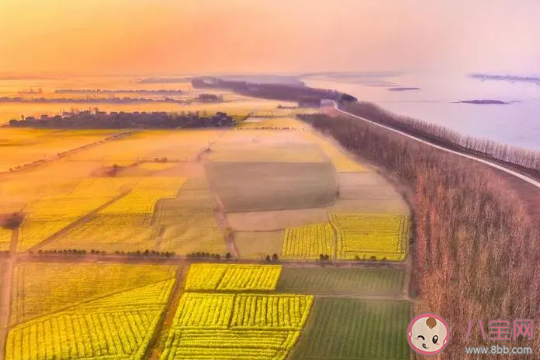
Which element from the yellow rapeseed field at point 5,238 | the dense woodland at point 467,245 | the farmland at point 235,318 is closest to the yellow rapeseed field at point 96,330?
the farmland at point 235,318

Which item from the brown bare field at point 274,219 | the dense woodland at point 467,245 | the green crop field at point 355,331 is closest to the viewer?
the dense woodland at point 467,245

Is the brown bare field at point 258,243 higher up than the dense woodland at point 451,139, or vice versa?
the dense woodland at point 451,139

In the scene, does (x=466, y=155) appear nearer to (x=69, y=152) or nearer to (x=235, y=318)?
(x=235, y=318)

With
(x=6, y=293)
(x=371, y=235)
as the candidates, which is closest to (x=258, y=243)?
(x=371, y=235)

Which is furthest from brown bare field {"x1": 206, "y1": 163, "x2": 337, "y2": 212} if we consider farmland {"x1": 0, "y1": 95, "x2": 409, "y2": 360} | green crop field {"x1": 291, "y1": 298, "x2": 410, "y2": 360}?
green crop field {"x1": 291, "y1": 298, "x2": 410, "y2": 360}

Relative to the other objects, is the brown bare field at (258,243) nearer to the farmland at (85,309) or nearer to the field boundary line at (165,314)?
the field boundary line at (165,314)

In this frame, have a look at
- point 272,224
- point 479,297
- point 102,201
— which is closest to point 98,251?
point 102,201

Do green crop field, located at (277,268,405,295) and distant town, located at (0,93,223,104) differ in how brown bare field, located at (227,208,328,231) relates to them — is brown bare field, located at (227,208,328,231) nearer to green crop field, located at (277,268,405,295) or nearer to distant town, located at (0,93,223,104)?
green crop field, located at (277,268,405,295)

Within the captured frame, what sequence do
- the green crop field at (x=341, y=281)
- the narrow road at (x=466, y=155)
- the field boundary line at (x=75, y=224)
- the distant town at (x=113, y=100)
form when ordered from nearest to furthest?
1. the green crop field at (x=341, y=281)
2. the field boundary line at (x=75, y=224)
3. the narrow road at (x=466, y=155)
4. the distant town at (x=113, y=100)
